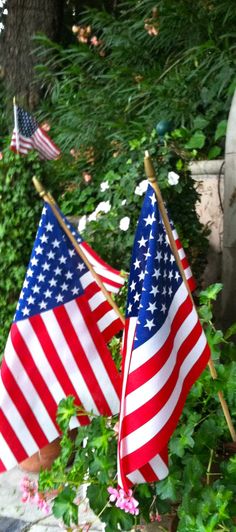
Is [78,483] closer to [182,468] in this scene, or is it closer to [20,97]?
[182,468]

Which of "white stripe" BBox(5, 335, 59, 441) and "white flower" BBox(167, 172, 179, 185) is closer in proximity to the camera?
"white stripe" BBox(5, 335, 59, 441)

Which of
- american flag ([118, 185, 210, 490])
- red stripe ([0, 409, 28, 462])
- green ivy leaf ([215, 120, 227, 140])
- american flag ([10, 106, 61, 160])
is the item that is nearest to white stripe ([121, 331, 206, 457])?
american flag ([118, 185, 210, 490])

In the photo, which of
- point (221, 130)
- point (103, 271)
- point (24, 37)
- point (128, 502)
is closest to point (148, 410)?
point (128, 502)

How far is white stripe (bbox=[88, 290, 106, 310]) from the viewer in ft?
6.47

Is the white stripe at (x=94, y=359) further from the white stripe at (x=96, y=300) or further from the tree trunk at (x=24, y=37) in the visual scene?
the tree trunk at (x=24, y=37)

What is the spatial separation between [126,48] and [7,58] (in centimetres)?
168

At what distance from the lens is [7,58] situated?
6.33 meters

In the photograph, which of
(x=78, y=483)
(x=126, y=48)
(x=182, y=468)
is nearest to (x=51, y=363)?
(x=78, y=483)

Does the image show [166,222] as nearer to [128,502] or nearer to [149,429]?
[149,429]

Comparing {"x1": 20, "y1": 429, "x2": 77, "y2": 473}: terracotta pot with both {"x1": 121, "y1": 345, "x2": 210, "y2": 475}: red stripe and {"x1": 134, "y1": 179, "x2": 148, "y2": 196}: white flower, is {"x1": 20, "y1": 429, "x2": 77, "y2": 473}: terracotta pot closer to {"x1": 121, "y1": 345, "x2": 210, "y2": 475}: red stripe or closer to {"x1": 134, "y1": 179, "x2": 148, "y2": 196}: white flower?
{"x1": 134, "y1": 179, "x2": 148, "y2": 196}: white flower

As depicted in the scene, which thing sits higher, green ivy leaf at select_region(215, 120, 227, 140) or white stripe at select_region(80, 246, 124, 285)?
white stripe at select_region(80, 246, 124, 285)

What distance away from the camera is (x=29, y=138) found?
3.47 meters

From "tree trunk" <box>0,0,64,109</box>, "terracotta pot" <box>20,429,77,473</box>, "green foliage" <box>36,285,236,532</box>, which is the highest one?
"tree trunk" <box>0,0,64,109</box>

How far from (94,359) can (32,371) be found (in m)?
0.20
